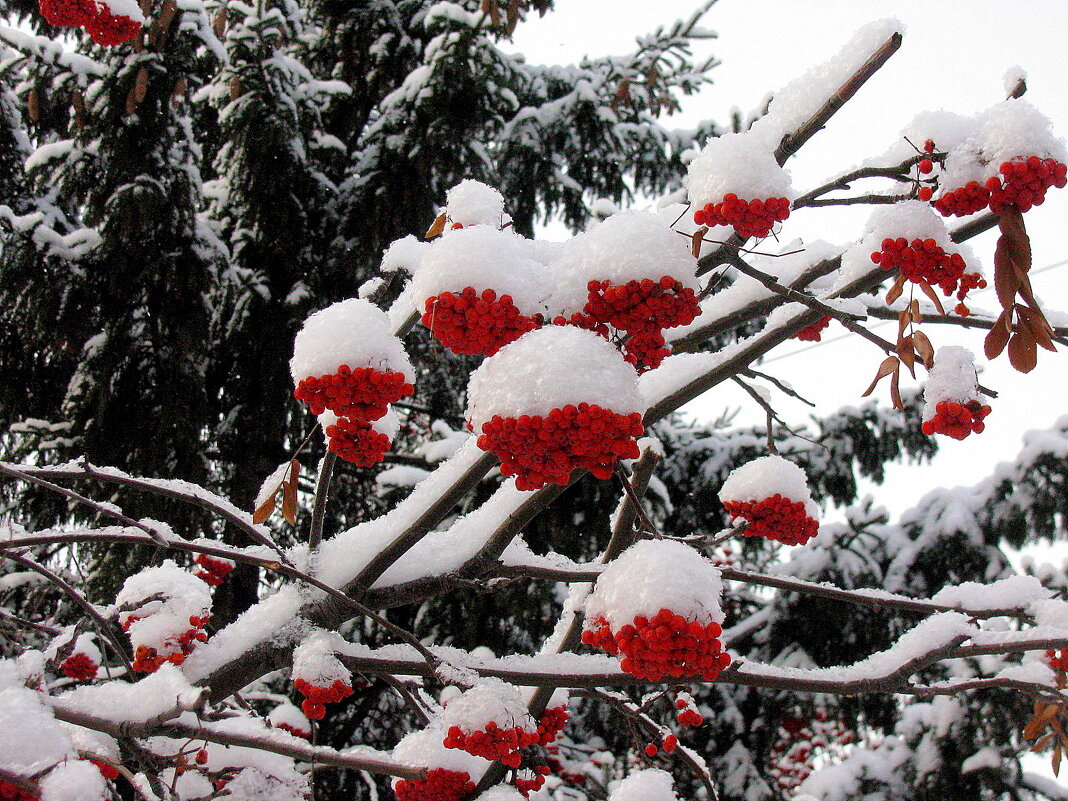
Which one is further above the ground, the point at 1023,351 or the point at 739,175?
the point at 739,175

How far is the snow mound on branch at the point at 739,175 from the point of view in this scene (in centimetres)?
100

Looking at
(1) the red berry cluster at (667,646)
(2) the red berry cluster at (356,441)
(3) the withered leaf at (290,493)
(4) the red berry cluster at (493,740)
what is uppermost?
(2) the red berry cluster at (356,441)

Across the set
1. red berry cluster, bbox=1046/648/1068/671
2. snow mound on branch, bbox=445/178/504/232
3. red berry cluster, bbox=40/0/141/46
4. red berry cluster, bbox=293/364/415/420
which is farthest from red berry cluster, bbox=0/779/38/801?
red berry cluster, bbox=40/0/141/46

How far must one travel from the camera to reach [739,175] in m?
1.01

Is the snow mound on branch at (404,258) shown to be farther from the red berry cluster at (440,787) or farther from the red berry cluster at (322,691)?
the red berry cluster at (440,787)

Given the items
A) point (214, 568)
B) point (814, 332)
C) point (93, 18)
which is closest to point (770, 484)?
point (814, 332)

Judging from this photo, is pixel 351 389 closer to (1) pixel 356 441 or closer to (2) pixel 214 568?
A: (1) pixel 356 441

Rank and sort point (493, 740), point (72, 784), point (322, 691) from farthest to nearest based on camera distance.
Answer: point (322, 691)
point (493, 740)
point (72, 784)

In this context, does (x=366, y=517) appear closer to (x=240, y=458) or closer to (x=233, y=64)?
(x=240, y=458)

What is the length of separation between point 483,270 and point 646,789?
1.26m

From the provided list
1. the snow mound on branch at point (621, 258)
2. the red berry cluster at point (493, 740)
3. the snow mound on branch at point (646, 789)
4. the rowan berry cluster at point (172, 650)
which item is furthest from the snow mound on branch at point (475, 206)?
the snow mound on branch at point (646, 789)

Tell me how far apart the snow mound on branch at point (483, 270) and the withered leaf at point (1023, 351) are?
61 centimetres

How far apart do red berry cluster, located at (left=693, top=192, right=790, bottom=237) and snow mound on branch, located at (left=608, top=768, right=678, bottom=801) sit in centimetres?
122

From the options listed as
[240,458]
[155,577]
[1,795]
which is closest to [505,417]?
[1,795]
